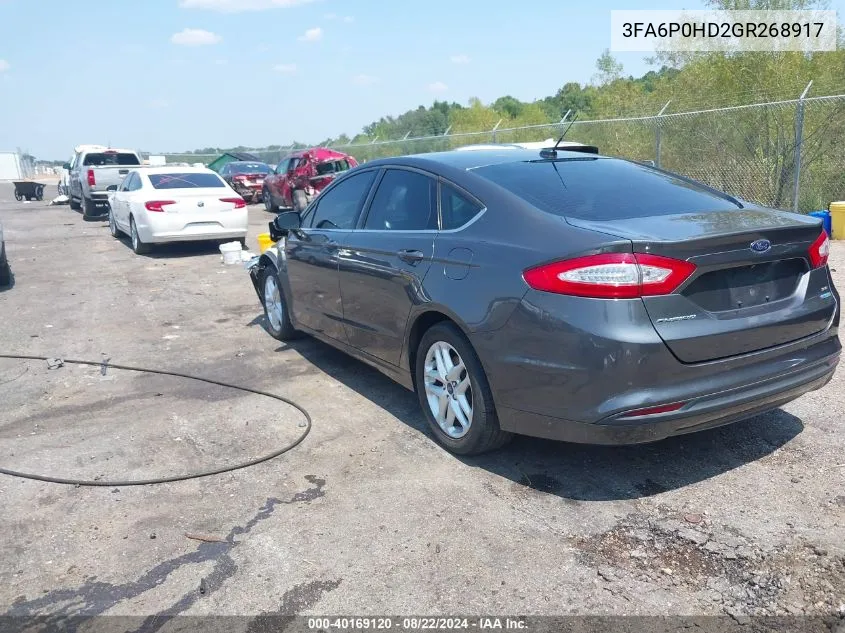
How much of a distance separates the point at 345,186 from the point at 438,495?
2.71 m

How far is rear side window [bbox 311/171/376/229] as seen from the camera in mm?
5129

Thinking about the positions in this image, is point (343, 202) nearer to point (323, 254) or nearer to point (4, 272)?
point (323, 254)

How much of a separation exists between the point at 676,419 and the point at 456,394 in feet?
4.03

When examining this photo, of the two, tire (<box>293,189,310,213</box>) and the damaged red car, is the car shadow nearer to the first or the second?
tire (<box>293,189,310,213</box>)

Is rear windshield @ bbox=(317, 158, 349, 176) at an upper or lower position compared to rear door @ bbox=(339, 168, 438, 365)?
upper

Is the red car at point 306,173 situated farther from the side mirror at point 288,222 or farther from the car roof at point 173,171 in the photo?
the side mirror at point 288,222

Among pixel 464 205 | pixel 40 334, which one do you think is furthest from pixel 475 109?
pixel 464 205

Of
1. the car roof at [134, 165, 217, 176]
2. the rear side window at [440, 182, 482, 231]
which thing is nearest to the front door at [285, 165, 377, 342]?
the rear side window at [440, 182, 482, 231]

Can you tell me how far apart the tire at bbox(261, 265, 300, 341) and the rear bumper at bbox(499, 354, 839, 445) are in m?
3.31

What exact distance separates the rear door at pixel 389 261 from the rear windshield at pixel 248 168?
773 inches

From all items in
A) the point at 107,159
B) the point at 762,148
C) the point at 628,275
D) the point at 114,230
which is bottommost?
the point at 114,230

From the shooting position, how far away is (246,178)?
2292 cm

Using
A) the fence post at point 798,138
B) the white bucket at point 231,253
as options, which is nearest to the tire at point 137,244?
the white bucket at point 231,253

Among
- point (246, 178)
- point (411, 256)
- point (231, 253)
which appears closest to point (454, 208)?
point (411, 256)
